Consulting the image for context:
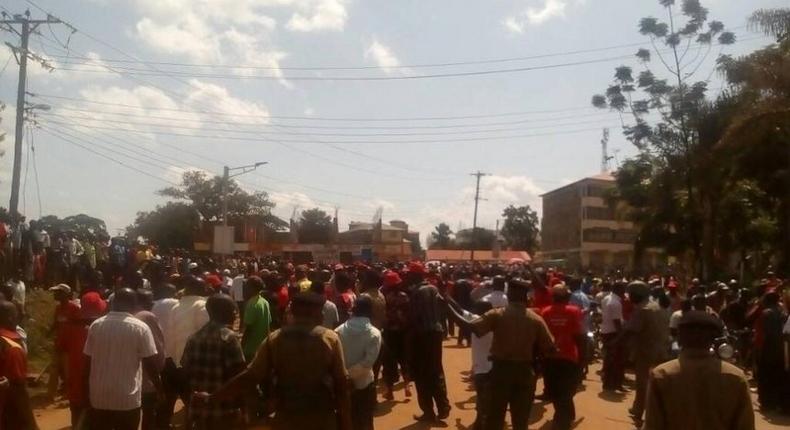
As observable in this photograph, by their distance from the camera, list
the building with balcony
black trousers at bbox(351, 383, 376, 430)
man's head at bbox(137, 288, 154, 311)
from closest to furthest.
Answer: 1. black trousers at bbox(351, 383, 376, 430)
2. man's head at bbox(137, 288, 154, 311)
3. the building with balcony

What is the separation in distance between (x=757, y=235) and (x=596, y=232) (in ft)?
151

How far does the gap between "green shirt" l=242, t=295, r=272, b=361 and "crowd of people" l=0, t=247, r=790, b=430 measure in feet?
0.05

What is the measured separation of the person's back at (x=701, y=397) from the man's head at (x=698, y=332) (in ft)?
0.16

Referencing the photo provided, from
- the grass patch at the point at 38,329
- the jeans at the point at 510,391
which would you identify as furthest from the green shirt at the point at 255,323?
the grass patch at the point at 38,329

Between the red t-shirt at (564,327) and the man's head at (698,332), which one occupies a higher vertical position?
the man's head at (698,332)

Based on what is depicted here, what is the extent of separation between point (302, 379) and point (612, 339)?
8.59 meters

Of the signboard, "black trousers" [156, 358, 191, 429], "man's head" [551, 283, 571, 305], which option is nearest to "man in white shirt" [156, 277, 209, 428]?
"black trousers" [156, 358, 191, 429]

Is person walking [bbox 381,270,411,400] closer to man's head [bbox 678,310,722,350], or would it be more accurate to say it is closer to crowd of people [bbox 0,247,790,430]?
crowd of people [bbox 0,247,790,430]

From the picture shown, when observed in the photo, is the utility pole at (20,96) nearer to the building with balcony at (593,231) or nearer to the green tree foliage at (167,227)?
the green tree foliage at (167,227)

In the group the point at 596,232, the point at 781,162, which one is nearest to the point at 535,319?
the point at 781,162

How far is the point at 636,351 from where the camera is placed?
9875mm

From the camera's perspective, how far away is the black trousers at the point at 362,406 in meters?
7.57

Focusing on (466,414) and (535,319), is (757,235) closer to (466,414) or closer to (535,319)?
(466,414)

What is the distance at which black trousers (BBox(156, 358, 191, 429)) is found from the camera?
7.83m
